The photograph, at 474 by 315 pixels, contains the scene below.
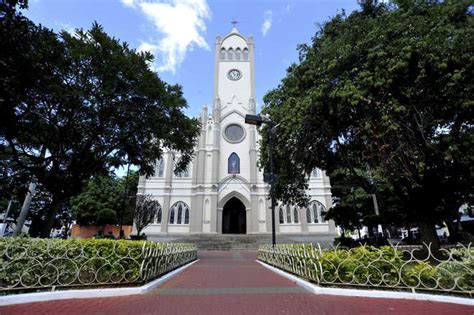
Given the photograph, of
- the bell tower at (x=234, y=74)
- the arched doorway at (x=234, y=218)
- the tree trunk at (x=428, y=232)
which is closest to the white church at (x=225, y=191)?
the arched doorway at (x=234, y=218)

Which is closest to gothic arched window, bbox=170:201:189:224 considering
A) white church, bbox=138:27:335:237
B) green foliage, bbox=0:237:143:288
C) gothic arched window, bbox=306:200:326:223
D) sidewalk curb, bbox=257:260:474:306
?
white church, bbox=138:27:335:237

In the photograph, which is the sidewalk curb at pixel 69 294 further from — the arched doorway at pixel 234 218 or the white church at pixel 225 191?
the arched doorway at pixel 234 218

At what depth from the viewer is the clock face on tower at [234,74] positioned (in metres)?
33.2

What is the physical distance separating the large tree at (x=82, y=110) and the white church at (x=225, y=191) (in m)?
13.7

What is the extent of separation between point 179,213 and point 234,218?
248 inches

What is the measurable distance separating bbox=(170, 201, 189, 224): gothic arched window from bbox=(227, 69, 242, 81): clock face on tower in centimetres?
1739

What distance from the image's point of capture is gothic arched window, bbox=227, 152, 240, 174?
93.8 feet

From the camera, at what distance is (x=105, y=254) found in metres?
5.58

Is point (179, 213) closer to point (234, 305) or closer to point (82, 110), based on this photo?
point (82, 110)

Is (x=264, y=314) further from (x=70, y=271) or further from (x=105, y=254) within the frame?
(x=70, y=271)

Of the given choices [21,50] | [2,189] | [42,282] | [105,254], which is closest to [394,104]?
[105,254]

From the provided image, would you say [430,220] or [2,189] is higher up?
[2,189]

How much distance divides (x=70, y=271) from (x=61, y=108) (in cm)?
797

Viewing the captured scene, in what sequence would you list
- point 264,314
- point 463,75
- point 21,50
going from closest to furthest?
point 264,314 → point 21,50 → point 463,75
